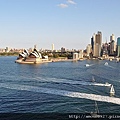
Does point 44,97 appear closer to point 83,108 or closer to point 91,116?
point 83,108

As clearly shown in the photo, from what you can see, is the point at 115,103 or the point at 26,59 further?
the point at 26,59

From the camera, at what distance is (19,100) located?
8828 mm

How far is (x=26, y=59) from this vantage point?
36.6 meters

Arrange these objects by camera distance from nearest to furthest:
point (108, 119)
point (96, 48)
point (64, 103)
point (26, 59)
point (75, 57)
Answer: point (108, 119)
point (64, 103)
point (26, 59)
point (75, 57)
point (96, 48)

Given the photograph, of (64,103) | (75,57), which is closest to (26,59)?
(75,57)

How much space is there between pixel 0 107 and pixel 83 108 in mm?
2585

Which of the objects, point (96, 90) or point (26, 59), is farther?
point (26, 59)

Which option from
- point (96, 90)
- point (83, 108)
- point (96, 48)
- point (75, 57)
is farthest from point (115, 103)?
point (96, 48)

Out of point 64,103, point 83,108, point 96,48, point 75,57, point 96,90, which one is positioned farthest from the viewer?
point 96,48

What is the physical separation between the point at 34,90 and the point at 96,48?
68553 millimetres

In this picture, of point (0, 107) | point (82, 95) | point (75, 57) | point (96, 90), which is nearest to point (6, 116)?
point (0, 107)

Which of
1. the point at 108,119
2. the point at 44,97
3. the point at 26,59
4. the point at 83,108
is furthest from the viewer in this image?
the point at 26,59

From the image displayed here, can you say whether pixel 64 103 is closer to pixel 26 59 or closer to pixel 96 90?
pixel 96 90

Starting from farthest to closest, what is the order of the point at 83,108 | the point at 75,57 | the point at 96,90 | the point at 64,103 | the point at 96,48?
the point at 96,48, the point at 75,57, the point at 96,90, the point at 64,103, the point at 83,108
